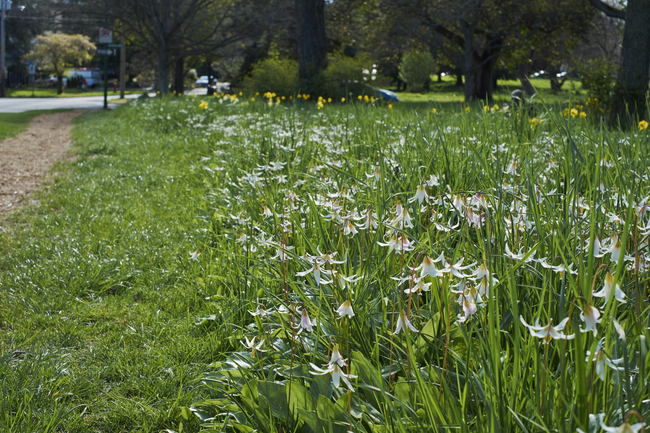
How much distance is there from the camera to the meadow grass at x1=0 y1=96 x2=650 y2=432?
132 cm

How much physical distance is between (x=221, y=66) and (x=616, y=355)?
4265cm

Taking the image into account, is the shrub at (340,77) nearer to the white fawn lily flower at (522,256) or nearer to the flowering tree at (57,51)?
the white fawn lily flower at (522,256)

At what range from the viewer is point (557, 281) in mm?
1878

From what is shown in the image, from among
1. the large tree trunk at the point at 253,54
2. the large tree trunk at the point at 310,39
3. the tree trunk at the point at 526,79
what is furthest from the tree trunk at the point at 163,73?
the tree trunk at the point at 526,79

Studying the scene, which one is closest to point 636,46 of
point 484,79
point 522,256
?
point 522,256

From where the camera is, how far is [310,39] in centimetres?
1614

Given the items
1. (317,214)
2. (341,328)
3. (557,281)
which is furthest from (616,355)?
(317,214)

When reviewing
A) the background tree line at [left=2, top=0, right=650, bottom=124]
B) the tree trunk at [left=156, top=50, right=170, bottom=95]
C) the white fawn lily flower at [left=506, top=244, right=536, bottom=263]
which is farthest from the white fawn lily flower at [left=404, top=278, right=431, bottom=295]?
the tree trunk at [left=156, top=50, right=170, bottom=95]

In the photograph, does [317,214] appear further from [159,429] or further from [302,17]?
[302,17]

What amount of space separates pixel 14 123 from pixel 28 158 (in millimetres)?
6535

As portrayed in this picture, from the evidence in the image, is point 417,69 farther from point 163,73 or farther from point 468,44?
point 163,73

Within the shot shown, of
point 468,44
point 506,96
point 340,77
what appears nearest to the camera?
point 506,96

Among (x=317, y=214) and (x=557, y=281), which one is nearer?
(x=557, y=281)

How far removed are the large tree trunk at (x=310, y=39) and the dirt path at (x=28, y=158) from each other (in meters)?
6.88
